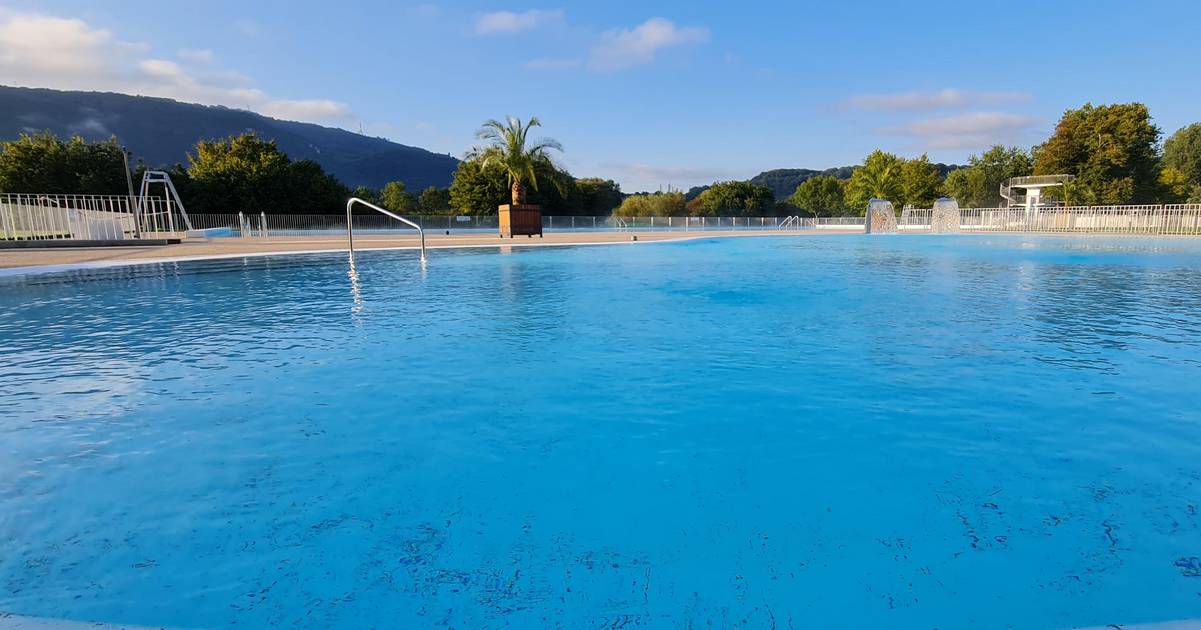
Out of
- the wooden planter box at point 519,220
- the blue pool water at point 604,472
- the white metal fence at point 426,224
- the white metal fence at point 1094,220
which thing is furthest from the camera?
the white metal fence at point 426,224

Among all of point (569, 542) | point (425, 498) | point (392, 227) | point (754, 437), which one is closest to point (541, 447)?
point (425, 498)

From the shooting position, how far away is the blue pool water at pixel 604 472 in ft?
8.73

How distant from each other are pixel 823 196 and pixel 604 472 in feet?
275

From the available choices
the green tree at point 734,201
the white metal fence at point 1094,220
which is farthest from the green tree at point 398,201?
the white metal fence at point 1094,220

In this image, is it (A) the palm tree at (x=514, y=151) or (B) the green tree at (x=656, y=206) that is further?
(B) the green tree at (x=656, y=206)

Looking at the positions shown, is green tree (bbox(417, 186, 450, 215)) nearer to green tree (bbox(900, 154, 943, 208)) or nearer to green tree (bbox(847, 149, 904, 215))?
green tree (bbox(847, 149, 904, 215))

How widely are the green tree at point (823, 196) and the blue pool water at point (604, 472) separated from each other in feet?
243

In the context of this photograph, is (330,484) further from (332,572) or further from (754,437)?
(754,437)

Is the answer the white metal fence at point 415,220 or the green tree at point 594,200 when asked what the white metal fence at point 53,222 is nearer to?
the white metal fence at point 415,220

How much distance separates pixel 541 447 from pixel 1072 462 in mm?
3723

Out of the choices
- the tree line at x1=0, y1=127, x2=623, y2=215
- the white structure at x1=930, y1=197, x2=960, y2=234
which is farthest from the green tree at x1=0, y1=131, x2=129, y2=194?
the white structure at x1=930, y1=197, x2=960, y2=234

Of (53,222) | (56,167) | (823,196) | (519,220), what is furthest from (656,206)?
(53,222)

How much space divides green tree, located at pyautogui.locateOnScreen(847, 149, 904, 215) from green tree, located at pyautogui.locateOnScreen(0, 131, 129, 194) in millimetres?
70206

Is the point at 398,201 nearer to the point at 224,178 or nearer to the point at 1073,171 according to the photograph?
the point at 224,178
